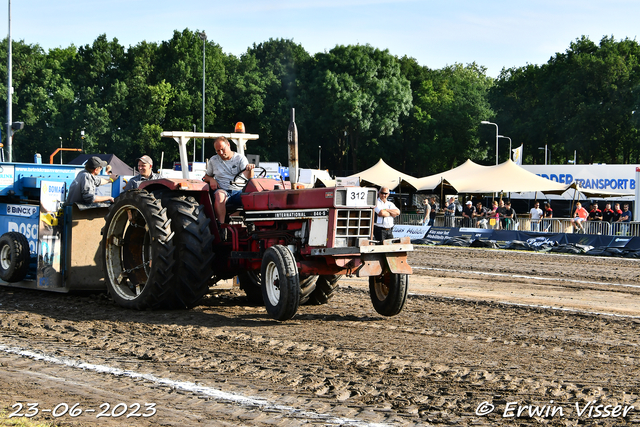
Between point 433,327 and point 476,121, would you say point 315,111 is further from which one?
point 433,327

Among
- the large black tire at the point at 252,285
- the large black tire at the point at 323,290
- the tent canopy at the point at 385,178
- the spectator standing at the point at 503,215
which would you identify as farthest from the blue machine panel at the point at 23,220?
the tent canopy at the point at 385,178

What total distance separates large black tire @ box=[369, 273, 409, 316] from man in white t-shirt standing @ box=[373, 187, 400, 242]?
4.23m

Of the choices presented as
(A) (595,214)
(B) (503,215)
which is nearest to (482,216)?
(B) (503,215)

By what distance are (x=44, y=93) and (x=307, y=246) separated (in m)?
60.5

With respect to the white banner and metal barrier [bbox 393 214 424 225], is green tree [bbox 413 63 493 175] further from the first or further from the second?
the white banner

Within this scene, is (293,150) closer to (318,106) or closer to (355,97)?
(355,97)

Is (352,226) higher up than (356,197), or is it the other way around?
(356,197)

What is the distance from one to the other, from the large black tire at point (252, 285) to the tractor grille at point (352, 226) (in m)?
2.01

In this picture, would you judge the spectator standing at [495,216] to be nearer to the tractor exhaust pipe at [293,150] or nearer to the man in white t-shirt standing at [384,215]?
the man in white t-shirt standing at [384,215]

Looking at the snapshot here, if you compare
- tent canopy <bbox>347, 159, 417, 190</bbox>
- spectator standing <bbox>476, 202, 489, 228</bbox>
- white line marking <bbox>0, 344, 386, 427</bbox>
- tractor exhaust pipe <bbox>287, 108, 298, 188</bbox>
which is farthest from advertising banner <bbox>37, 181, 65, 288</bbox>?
tent canopy <bbox>347, 159, 417, 190</bbox>

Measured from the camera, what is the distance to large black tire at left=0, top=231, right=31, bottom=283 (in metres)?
9.52

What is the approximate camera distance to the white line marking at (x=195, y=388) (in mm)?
4375

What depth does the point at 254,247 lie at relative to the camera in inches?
329

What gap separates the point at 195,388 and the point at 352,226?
304 cm
